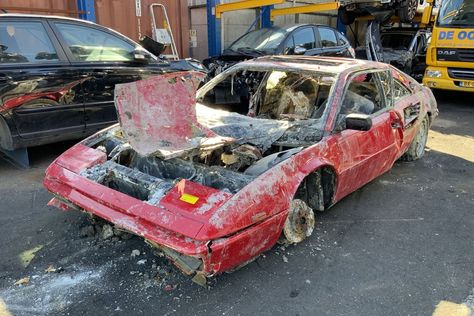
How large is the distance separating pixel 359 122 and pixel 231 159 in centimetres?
104

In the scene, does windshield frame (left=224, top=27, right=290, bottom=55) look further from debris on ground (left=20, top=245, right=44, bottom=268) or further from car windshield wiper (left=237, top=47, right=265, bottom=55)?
debris on ground (left=20, top=245, right=44, bottom=268)

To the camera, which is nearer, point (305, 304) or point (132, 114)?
point (305, 304)

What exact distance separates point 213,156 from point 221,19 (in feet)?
25.9

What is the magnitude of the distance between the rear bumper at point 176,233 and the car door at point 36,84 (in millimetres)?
2060

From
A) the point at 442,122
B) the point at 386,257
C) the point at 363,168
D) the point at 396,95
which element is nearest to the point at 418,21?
the point at 442,122

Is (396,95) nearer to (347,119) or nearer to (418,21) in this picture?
(347,119)

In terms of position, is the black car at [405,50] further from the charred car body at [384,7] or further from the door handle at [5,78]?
the door handle at [5,78]

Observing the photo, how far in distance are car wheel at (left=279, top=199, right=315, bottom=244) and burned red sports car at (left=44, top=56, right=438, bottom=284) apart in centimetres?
1

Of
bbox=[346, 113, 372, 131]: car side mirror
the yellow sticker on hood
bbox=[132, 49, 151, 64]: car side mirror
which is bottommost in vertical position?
the yellow sticker on hood

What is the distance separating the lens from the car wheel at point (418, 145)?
527cm

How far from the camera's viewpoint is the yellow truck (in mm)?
8125

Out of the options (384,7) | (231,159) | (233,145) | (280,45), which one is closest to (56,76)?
(233,145)

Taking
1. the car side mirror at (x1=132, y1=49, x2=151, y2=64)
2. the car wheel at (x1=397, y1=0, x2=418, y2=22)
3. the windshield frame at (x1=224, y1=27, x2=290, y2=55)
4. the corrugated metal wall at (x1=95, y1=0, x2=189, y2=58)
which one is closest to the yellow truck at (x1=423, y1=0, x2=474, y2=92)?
the car wheel at (x1=397, y1=0, x2=418, y2=22)

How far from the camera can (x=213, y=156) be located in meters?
3.31
